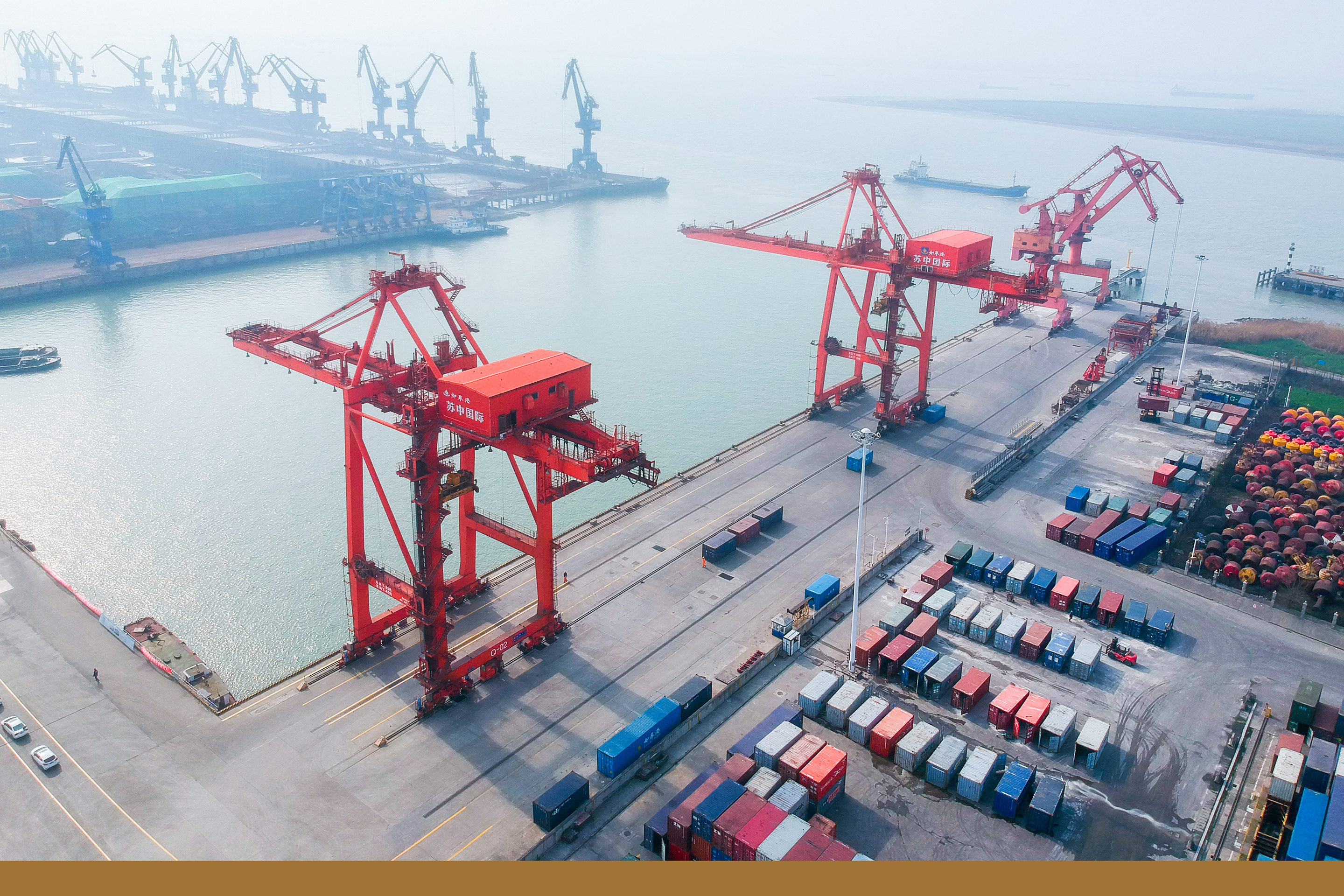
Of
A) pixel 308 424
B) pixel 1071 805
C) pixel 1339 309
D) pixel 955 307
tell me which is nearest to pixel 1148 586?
pixel 1071 805

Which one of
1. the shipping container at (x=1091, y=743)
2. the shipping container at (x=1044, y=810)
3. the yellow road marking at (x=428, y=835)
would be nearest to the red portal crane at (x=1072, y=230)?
the shipping container at (x=1091, y=743)

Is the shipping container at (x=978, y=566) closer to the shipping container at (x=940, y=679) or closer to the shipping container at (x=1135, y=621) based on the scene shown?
the shipping container at (x=1135, y=621)

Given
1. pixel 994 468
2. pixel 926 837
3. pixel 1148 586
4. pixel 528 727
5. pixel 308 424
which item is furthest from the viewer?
pixel 308 424

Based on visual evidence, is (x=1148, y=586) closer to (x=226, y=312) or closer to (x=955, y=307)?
(x=955, y=307)

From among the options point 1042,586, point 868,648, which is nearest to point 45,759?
point 868,648

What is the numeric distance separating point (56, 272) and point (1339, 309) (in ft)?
501

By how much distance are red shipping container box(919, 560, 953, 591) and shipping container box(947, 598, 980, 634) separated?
1.92m

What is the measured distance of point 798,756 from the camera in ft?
112

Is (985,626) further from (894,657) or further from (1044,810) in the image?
(1044,810)

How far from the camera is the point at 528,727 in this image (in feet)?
124

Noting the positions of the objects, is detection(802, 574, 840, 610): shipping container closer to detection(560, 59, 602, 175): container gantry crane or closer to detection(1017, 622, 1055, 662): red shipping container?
detection(1017, 622, 1055, 662): red shipping container

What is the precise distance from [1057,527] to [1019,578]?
7.41 m

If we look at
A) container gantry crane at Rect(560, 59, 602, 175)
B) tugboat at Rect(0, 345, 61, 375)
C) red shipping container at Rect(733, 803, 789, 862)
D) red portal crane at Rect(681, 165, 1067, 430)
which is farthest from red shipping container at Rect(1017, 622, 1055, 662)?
container gantry crane at Rect(560, 59, 602, 175)

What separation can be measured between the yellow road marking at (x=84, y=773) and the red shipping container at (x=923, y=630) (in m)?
29.8
